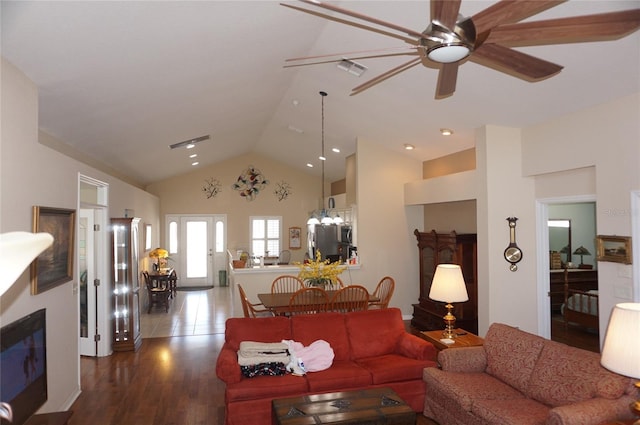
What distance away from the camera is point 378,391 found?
11.1 feet

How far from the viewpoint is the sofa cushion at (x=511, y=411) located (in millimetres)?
2805

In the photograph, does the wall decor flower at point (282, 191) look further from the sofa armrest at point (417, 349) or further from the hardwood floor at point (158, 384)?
the sofa armrest at point (417, 349)

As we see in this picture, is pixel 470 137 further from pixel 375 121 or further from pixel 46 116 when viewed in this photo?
pixel 46 116

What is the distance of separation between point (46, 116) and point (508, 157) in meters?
5.13

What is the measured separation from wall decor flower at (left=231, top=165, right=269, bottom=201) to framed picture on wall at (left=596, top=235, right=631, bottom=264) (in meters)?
8.96

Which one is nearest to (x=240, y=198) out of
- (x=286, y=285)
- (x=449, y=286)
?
(x=286, y=285)

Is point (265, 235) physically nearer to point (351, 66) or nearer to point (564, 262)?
point (564, 262)

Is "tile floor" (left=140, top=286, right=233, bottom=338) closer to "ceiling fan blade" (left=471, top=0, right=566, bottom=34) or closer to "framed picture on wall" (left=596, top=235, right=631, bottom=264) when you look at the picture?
"framed picture on wall" (left=596, top=235, right=631, bottom=264)

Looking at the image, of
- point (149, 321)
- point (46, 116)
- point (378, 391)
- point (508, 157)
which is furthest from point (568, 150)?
point (149, 321)

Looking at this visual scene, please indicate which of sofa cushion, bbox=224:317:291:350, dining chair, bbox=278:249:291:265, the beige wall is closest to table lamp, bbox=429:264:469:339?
sofa cushion, bbox=224:317:291:350

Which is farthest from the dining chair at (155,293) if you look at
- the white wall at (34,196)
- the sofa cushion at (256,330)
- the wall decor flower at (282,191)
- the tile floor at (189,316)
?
the sofa cushion at (256,330)

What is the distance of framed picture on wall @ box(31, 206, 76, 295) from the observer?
3.22 meters

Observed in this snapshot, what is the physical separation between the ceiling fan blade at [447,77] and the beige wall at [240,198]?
9.13m

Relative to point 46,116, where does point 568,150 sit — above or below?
below
